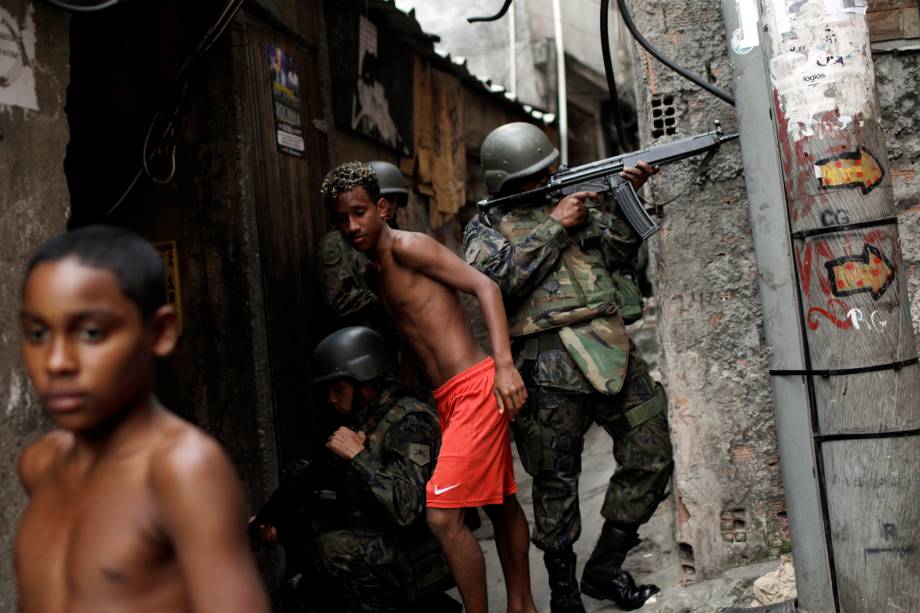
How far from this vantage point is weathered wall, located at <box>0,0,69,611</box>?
2.61 m

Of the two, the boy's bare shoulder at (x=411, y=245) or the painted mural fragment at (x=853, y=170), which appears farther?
the boy's bare shoulder at (x=411, y=245)

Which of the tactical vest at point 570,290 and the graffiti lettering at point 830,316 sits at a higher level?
the tactical vest at point 570,290

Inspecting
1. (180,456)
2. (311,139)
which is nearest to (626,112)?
(311,139)

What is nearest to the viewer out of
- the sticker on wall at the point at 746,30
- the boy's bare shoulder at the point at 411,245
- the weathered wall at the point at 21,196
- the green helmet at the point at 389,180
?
the weathered wall at the point at 21,196

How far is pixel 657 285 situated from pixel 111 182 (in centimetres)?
263

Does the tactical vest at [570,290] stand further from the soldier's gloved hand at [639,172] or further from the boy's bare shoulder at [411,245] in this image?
the boy's bare shoulder at [411,245]

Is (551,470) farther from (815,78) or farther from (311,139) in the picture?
(311,139)

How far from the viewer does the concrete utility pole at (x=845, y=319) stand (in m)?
2.64

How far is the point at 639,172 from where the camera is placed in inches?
152

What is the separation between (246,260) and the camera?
14.4 ft

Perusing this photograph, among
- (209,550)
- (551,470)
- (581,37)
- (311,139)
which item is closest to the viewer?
(209,550)

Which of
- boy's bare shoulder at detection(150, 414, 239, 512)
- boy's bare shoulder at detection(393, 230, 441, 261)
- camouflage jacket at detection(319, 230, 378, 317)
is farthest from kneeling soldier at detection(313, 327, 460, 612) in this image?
boy's bare shoulder at detection(150, 414, 239, 512)

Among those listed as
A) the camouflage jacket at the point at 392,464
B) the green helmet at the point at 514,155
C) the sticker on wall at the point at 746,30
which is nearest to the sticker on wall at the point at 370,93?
the green helmet at the point at 514,155

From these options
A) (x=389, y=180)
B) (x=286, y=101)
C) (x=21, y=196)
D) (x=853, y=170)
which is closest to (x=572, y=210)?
(x=853, y=170)
